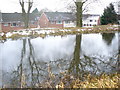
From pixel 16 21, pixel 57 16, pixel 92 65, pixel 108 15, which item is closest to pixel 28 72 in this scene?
pixel 92 65

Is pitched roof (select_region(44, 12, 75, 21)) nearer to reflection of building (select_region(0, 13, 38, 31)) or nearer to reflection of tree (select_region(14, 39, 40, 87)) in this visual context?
reflection of building (select_region(0, 13, 38, 31))

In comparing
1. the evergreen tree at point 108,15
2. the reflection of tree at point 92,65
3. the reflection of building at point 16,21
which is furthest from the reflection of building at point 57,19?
the reflection of tree at point 92,65

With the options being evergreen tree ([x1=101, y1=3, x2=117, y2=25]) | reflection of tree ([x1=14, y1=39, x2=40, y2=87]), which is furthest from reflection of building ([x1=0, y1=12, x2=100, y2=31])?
reflection of tree ([x1=14, y1=39, x2=40, y2=87])

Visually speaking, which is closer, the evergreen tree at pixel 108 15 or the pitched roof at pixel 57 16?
the pitched roof at pixel 57 16

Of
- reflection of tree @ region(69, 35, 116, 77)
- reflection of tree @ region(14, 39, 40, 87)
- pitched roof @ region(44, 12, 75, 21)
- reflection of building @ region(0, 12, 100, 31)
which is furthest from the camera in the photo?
pitched roof @ region(44, 12, 75, 21)

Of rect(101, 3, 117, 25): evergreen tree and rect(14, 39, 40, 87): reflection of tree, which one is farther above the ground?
rect(101, 3, 117, 25): evergreen tree

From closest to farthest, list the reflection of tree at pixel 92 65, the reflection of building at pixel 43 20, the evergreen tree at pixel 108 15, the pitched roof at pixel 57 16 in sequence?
the reflection of tree at pixel 92 65
the reflection of building at pixel 43 20
the pitched roof at pixel 57 16
the evergreen tree at pixel 108 15

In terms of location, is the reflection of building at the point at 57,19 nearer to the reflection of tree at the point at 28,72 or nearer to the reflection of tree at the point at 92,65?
the reflection of tree at the point at 92,65

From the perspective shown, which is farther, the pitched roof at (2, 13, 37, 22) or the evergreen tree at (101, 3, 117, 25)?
the evergreen tree at (101, 3, 117, 25)

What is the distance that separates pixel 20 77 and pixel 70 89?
59 centimetres

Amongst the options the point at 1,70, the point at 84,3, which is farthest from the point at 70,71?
the point at 84,3

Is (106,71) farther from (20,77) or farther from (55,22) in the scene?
(55,22)

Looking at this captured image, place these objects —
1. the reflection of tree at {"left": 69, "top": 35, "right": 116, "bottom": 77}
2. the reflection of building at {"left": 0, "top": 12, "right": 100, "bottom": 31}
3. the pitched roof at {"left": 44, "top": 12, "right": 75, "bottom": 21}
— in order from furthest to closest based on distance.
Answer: the pitched roof at {"left": 44, "top": 12, "right": 75, "bottom": 21}, the reflection of building at {"left": 0, "top": 12, "right": 100, "bottom": 31}, the reflection of tree at {"left": 69, "top": 35, "right": 116, "bottom": 77}

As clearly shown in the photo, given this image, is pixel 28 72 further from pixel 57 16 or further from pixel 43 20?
pixel 43 20
